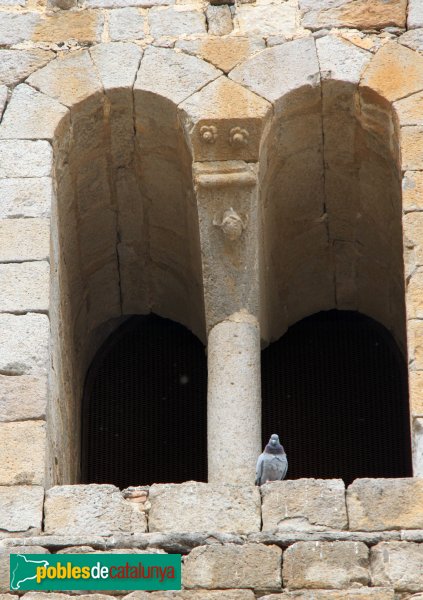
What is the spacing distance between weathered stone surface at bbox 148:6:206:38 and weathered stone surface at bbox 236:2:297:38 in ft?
0.67

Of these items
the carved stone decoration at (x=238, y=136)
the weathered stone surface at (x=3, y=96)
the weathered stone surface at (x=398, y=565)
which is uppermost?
the weathered stone surface at (x=3, y=96)

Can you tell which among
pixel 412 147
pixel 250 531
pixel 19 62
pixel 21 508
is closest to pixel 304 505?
pixel 250 531

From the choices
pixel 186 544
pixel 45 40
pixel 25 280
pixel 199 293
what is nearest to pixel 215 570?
pixel 186 544

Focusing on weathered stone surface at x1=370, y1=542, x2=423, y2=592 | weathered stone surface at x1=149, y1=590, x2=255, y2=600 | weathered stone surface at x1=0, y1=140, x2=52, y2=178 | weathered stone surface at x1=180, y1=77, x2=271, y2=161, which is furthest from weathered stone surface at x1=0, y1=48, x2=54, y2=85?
weathered stone surface at x1=370, y1=542, x2=423, y2=592

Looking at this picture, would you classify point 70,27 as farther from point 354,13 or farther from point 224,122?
point 354,13

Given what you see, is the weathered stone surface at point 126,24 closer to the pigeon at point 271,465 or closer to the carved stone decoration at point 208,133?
the carved stone decoration at point 208,133

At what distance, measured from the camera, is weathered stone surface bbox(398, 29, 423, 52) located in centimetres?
944

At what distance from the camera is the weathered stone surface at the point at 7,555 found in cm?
770

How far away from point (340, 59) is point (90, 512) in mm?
2762

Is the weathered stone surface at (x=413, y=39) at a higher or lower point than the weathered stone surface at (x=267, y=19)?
lower

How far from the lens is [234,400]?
878cm

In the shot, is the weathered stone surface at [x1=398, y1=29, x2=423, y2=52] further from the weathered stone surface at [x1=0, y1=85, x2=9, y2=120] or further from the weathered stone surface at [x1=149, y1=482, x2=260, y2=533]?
the weathered stone surface at [x1=149, y1=482, x2=260, y2=533]

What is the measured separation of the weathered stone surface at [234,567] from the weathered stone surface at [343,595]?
84 millimetres

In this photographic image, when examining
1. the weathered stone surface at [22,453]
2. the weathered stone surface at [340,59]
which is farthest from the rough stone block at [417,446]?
the weathered stone surface at [340,59]
